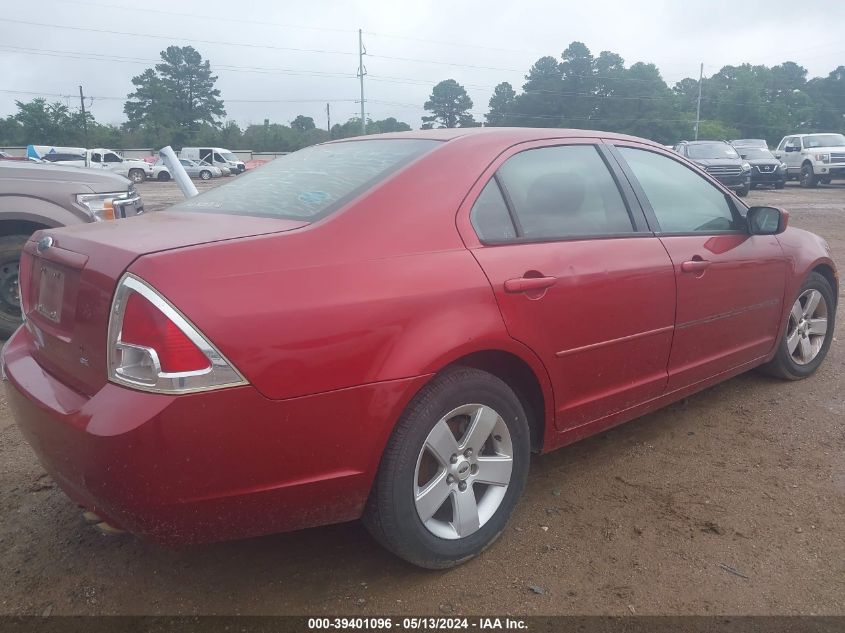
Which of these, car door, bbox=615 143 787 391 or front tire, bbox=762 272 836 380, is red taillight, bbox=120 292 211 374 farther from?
front tire, bbox=762 272 836 380

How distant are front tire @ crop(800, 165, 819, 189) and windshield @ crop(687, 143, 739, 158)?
5.97 meters

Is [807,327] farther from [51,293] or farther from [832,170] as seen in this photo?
[832,170]

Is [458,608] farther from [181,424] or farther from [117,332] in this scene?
[117,332]

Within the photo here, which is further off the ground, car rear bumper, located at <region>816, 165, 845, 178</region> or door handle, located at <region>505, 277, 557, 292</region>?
car rear bumper, located at <region>816, 165, 845, 178</region>

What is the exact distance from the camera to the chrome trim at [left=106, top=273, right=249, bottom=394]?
1.84m

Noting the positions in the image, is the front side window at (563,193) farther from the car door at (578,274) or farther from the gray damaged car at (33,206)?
the gray damaged car at (33,206)

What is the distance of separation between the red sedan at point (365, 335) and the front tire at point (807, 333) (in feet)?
3.98

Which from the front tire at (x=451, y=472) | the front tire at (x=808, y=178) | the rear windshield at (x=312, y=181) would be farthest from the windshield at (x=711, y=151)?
the front tire at (x=451, y=472)

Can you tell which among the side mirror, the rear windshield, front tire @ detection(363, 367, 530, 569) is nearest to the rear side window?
the rear windshield

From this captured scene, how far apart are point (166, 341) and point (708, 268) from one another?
258 cm

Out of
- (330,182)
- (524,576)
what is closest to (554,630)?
(524,576)

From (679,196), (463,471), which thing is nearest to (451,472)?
(463,471)

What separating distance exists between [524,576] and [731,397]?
2.29 m

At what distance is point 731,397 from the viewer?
161 inches
